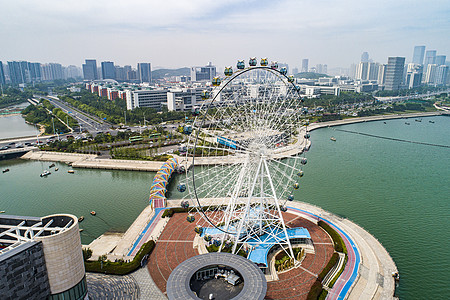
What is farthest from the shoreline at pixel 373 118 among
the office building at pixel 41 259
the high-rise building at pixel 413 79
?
the high-rise building at pixel 413 79

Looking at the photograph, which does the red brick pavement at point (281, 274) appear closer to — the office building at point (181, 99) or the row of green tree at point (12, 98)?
the office building at point (181, 99)

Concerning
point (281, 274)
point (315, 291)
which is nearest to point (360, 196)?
point (281, 274)

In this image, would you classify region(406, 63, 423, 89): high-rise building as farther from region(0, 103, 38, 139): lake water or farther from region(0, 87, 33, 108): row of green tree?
region(0, 87, 33, 108): row of green tree

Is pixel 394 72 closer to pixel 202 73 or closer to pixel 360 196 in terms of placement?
pixel 202 73

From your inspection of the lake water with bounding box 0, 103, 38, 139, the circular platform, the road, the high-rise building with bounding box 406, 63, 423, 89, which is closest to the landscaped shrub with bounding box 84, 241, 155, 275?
the circular platform

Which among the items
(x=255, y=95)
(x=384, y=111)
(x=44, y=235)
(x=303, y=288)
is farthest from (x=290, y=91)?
(x=384, y=111)

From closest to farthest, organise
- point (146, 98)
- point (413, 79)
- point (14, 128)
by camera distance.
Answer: point (14, 128)
point (146, 98)
point (413, 79)
